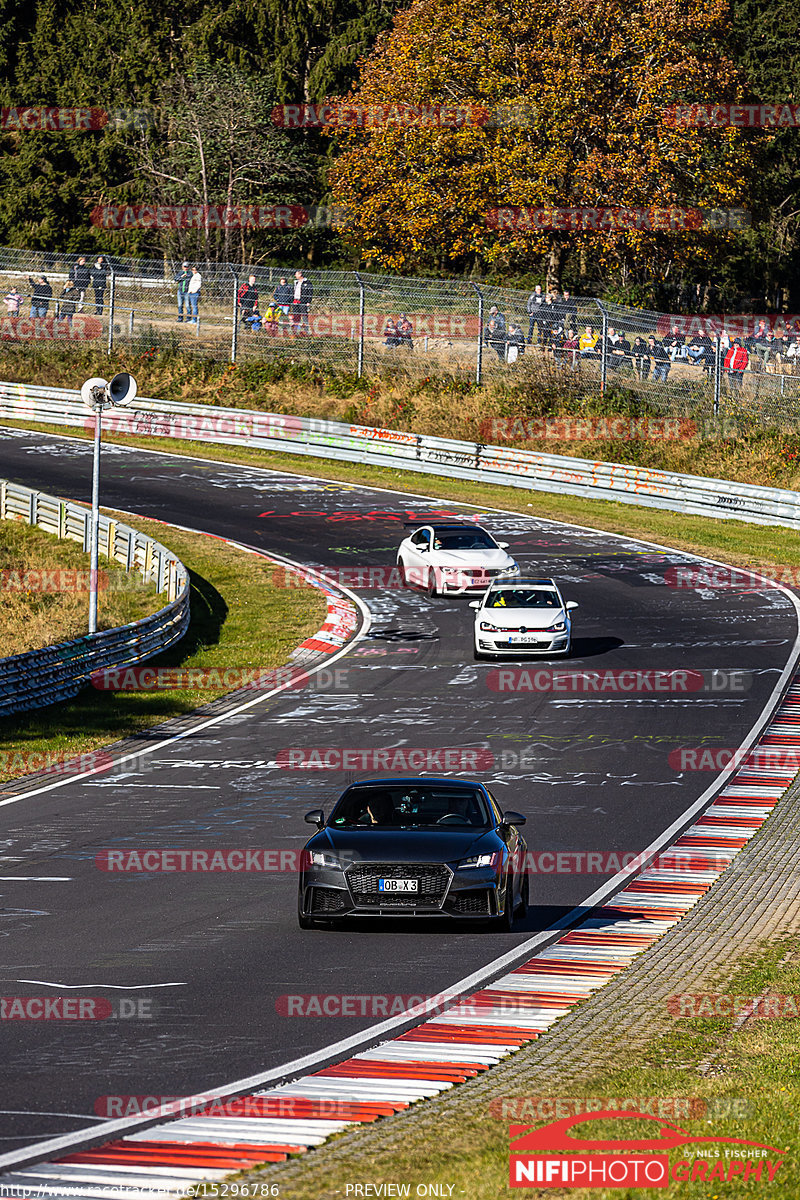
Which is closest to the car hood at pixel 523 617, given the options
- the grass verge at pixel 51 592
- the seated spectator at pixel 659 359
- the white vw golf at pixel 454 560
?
the white vw golf at pixel 454 560

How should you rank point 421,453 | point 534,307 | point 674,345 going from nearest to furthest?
point 674,345 < point 534,307 < point 421,453

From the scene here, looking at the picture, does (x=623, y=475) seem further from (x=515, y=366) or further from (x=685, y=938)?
(x=685, y=938)

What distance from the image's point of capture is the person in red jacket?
4456 cm

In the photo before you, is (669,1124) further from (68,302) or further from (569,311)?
(68,302)

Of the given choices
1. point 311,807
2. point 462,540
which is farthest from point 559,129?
point 311,807

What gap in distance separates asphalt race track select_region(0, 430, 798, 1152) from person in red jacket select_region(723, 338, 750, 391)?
8216 millimetres

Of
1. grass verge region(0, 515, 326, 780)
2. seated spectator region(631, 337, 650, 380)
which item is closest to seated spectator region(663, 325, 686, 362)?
seated spectator region(631, 337, 650, 380)

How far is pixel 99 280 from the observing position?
5344 centimetres

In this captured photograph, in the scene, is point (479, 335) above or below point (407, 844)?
above

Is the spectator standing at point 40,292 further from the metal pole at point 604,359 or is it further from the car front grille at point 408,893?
the car front grille at point 408,893

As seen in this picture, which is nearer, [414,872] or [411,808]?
[414,872]

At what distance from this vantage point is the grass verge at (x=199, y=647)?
22391mm

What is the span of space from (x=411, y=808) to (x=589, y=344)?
35.8 metres

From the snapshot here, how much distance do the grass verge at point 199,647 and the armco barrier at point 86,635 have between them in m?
0.27
